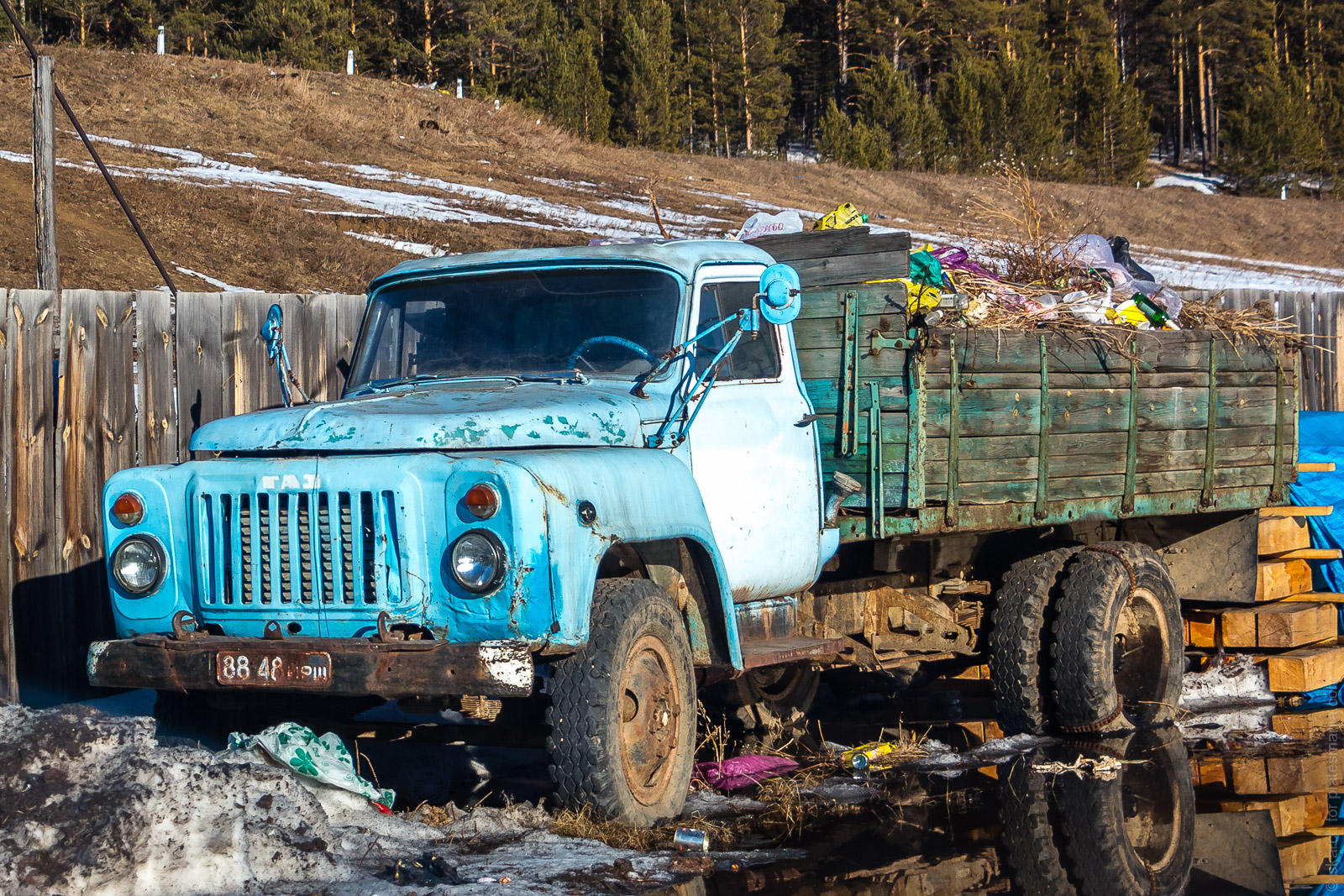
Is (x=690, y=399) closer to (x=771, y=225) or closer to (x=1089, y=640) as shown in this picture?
(x=771, y=225)

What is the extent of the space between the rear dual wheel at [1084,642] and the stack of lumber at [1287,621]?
84cm

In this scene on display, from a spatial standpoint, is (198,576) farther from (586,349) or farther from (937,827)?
(937,827)

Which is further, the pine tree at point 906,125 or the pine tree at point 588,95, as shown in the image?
the pine tree at point 906,125

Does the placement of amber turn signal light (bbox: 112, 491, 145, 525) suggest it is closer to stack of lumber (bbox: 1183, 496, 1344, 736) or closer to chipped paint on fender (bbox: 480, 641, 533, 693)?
chipped paint on fender (bbox: 480, 641, 533, 693)

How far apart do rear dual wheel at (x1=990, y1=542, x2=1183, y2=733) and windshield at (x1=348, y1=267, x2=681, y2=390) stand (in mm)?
2523

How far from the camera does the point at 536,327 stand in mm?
6199

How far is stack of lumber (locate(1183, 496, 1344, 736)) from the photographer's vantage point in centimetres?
838

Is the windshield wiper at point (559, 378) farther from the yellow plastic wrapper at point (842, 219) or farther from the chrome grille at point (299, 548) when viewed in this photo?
the yellow plastic wrapper at point (842, 219)

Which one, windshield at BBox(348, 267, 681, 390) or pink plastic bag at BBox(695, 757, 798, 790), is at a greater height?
windshield at BBox(348, 267, 681, 390)

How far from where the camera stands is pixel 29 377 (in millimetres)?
7414

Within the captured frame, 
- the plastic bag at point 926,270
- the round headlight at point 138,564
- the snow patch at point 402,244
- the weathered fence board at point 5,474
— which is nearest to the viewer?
the round headlight at point 138,564

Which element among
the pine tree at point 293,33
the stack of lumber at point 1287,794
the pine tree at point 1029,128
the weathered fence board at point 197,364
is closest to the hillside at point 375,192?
the pine tree at point 1029,128

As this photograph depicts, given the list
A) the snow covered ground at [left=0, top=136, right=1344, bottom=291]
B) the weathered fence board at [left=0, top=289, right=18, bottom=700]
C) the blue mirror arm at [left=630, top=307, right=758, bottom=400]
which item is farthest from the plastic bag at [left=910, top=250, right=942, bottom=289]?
the snow covered ground at [left=0, top=136, right=1344, bottom=291]

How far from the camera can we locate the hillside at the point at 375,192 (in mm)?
22297
